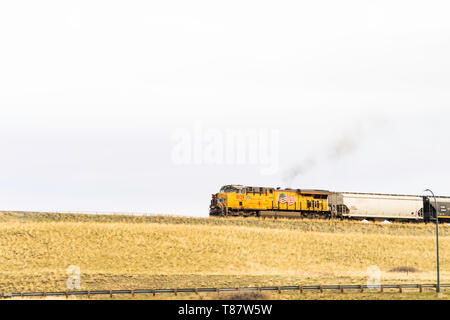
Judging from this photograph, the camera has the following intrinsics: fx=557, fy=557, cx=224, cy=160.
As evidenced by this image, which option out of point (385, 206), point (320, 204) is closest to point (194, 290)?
point (320, 204)

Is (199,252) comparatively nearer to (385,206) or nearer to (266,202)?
(266,202)

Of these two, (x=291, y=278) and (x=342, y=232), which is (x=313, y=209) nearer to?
(x=342, y=232)

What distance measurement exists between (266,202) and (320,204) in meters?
7.34

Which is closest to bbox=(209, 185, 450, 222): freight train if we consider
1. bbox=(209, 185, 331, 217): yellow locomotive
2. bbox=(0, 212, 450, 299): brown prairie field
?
bbox=(209, 185, 331, 217): yellow locomotive

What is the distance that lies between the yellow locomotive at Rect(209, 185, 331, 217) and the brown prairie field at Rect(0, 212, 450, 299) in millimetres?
2144

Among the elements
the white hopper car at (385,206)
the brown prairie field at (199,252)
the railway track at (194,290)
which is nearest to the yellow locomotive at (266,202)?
the brown prairie field at (199,252)

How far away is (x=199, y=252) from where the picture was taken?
50719mm

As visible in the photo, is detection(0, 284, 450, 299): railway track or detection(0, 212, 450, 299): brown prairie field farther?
detection(0, 212, 450, 299): brown prairie field

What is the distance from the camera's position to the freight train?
58.8 m

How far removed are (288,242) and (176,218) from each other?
462 inches

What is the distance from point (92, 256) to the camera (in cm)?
4778

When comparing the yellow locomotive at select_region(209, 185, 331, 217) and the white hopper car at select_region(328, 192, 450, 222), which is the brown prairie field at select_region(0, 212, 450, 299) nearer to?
the yellow locomotive at select_region(209, 185, 331, 217)

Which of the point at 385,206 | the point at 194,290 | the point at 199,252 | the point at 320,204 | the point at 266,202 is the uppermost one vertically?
the point at 266,202
